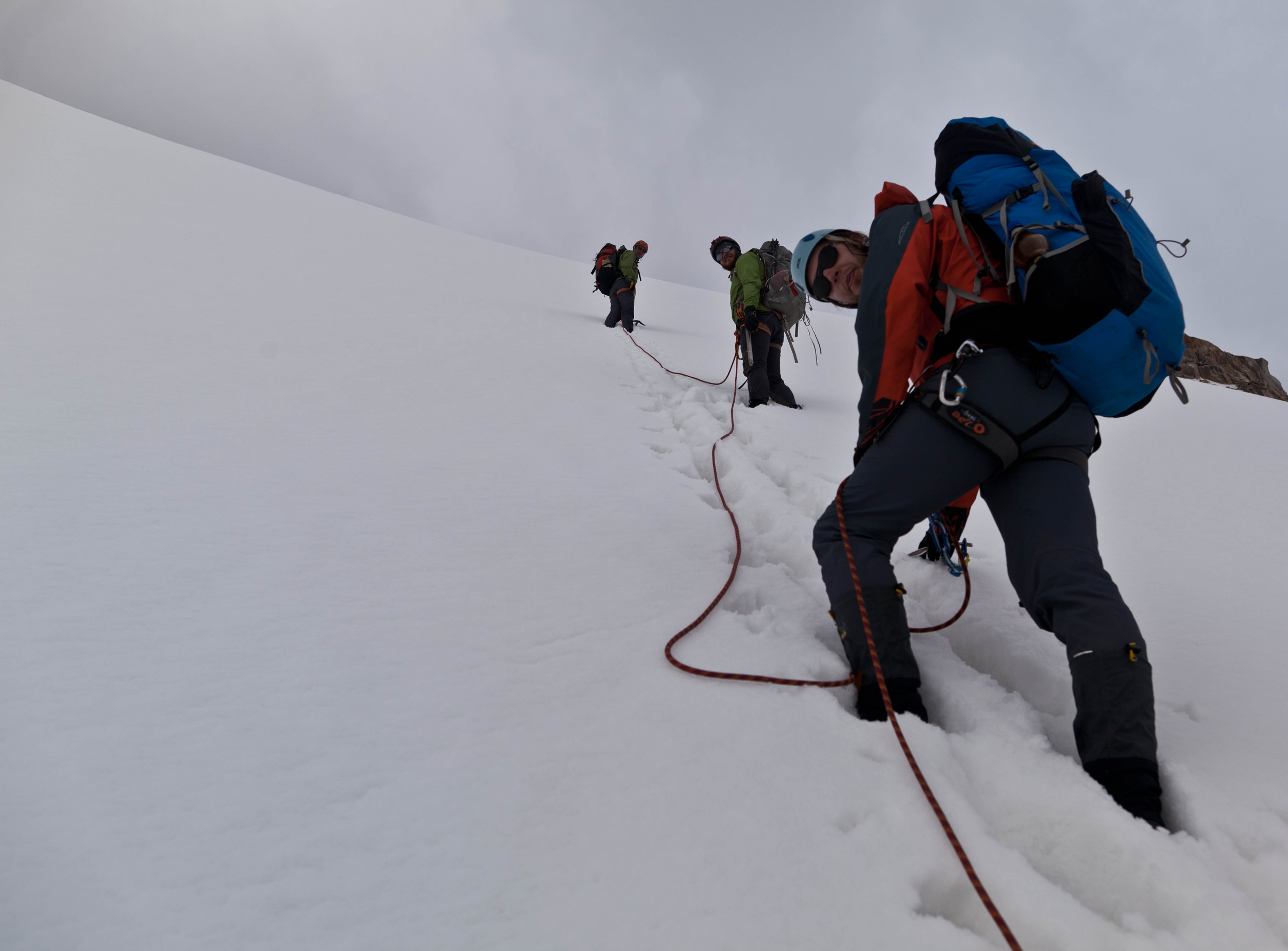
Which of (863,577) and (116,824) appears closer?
Answer: (116,824)

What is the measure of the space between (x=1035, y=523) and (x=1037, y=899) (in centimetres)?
69

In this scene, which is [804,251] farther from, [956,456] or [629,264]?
[629,264]

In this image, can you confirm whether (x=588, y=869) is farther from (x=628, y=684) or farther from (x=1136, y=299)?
(x=1136, y=299)

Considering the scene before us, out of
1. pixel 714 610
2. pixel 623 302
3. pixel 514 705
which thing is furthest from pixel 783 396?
pixel 514 705

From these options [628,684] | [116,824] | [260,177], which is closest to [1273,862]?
[628,684]

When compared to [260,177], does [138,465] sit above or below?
below

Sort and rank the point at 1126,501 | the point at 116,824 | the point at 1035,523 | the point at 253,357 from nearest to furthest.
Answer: the point at 116,824
the point at 1035,523
the point at 1126,501
the point at 253,357

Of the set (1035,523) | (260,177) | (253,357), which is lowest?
(1035,523)

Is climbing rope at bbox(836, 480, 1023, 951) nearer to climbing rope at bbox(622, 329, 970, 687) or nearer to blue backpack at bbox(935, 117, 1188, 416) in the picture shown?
climbing rope at bbox(622, 329, 970, 687)

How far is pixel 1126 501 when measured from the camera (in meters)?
2.82

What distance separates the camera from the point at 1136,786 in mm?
982

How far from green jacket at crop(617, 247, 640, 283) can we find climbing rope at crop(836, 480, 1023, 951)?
6619 mm

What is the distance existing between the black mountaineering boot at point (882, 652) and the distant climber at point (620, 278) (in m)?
6.33

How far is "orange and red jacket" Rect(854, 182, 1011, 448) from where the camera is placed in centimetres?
134
